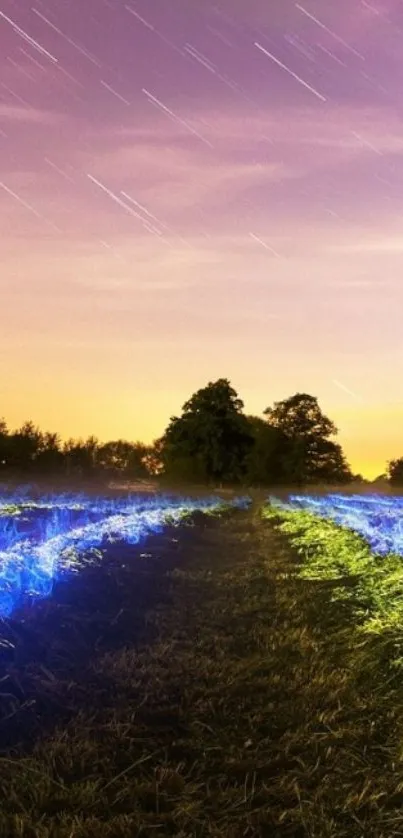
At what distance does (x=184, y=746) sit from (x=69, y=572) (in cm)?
767

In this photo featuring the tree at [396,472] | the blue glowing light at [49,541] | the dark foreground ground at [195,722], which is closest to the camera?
the dark foreground ground at [195,722]

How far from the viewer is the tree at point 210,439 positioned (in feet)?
254

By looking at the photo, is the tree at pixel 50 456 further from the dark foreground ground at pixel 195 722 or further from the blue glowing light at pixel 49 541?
the dark foreground ground at pixel 195 722

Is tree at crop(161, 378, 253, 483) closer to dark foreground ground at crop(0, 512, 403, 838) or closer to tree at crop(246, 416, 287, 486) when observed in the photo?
tree at crop(246, 416, 287, 486)

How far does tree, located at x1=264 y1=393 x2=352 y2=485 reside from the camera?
99625 mm

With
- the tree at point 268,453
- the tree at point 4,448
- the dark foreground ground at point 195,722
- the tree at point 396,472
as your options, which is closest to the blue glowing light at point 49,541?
the dark foreground ground at point 195,722

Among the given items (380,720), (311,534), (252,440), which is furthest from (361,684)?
(252,440)

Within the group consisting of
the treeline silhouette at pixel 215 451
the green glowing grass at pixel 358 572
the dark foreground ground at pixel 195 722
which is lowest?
the dark foreground ground at pixel 195 722

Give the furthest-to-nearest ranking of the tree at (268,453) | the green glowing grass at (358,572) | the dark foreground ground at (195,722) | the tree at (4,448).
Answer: the tree at (268,453), the tree at (4,448), the green glowing grass at (358,572), the dark foreground ground at (195,722)

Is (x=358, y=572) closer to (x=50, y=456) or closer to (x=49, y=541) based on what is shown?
(x=49, y=541)

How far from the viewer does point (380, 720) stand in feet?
23.7

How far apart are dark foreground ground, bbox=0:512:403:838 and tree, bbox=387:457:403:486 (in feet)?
343

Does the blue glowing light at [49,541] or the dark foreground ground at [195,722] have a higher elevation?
the blue glowing light at [49,541]

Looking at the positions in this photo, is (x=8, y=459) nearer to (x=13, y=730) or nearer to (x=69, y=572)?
(x=69, y=572)
